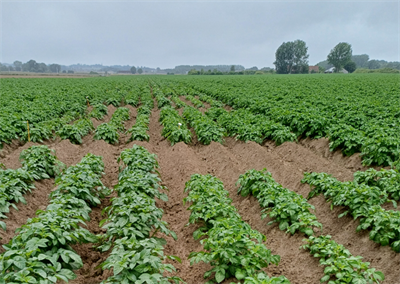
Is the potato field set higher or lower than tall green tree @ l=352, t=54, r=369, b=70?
lower

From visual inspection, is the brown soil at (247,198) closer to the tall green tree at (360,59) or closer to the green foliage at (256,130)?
the green foliage at (256,130)

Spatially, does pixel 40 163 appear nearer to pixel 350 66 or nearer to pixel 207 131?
pixel 207 131

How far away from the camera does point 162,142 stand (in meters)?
10.7

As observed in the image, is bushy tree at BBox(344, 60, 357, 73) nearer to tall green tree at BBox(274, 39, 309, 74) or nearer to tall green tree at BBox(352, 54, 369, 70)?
tall green tree at BBox(274, 39, 309, 74)

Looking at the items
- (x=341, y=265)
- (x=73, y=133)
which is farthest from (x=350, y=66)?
(x=341, y=265)

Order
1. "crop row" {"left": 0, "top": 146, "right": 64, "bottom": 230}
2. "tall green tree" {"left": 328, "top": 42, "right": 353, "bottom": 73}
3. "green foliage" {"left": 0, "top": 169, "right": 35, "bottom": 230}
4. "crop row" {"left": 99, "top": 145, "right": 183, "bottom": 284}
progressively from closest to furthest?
"crop row" {"left": 99, "top": 145, "right": 183, "bottom": 284}, "green foliage" {"left": 0, "top": 169, "right": 35, "bottom": 230}, "crop row" {"left": 0, "top": 146, "right": 64, "bottom": 230}, "tall green tree" {"left": 328, "top": 42, "right": 353, "bottom": 73}

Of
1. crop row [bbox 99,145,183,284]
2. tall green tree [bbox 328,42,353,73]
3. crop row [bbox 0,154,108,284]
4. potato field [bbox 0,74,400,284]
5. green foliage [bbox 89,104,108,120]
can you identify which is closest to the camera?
crop row [bbox 0,154,108,284]

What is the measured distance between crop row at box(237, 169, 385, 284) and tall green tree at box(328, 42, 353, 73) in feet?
372

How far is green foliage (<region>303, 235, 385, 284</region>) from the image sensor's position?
314cm

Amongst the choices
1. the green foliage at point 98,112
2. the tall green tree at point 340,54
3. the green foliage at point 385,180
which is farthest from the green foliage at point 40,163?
the tall green tree at point 340,54

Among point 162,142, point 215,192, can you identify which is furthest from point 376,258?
point 162,142

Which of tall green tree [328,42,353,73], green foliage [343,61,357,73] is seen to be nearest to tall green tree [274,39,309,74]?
tall green tree [328,42,353,73]

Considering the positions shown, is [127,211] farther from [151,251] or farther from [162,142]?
[162,142]

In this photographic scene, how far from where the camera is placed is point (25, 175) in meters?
5.68
